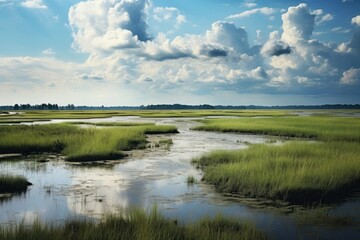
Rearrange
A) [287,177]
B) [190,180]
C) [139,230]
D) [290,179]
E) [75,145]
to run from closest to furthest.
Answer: [139,230], [290,179], [287,177], [190,180], [75,145]

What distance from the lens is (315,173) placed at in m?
15.2

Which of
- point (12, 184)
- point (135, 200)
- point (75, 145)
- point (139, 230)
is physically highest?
point (75, 145)

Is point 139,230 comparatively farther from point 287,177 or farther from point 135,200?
point 287,177

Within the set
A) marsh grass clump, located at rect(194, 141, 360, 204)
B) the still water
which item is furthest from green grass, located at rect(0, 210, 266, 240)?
marsh grass clump, located at rect(194, 141, 360, 204)

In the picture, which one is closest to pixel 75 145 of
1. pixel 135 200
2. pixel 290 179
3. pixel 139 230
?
→ pixel 135 200

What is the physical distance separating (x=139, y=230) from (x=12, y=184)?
861cm

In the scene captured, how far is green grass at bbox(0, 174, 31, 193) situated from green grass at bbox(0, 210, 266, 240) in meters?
6.16

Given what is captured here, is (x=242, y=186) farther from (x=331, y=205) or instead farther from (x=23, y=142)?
(x=23, y=142)

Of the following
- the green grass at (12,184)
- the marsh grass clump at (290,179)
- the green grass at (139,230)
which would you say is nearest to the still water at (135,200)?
the green grass at (12,184)

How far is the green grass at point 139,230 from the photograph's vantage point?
26.3 feet

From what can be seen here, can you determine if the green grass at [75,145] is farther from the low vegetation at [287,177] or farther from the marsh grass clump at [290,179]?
the marsh grass clump at [290,179]

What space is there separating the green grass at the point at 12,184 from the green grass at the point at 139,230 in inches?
242

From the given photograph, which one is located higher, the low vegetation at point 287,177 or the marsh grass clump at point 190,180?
the low vegetation at point 287,177

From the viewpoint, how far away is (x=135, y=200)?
13.1 metres
